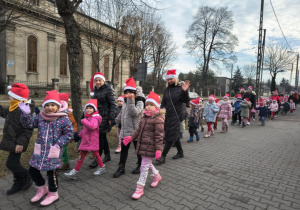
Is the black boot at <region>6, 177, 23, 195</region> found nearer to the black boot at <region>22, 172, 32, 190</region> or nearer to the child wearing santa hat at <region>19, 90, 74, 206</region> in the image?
the black boot at <region>22, 172, 32, 190</region>

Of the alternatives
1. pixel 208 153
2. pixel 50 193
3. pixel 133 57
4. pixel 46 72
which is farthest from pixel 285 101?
pixel 46 72

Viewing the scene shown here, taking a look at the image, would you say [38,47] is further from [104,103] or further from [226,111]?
[104,103]

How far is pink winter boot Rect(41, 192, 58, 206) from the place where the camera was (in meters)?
2.90

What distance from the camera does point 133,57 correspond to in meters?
20.9

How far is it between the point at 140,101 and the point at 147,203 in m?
1.91

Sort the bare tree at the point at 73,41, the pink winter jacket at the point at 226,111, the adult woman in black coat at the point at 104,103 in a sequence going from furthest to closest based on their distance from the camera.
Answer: the pink winter jacket at the point at 226,111, the bare tree at the point at 73,41, the adult woman in black coat at the point at 104,103

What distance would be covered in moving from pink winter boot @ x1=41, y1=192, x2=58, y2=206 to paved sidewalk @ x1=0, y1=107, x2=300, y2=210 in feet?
0.24

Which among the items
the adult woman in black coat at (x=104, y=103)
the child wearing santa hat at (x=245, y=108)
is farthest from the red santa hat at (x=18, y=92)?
the child wearing santa hat at (x=245, y=108)

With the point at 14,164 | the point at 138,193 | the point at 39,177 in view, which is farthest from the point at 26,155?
the point at 138,193

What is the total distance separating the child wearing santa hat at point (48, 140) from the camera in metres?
2.82

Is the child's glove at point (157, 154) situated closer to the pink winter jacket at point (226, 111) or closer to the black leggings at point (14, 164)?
the black leggings at point (14, 164)

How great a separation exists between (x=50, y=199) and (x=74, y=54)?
424 centimetres

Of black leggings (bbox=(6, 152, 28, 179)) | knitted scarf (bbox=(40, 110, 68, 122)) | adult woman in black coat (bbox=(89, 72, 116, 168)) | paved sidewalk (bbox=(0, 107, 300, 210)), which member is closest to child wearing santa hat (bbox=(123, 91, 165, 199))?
paved sidewalk (bbox=(0, 107, 300, 210))

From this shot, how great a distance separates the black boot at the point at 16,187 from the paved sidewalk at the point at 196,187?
8cm
